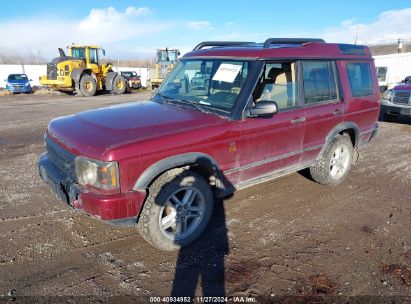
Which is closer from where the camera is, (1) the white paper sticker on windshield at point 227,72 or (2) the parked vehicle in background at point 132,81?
(1) the white paper sticker on windshield at point 227,72

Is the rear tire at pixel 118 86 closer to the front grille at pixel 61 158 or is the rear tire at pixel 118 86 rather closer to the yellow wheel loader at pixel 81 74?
the yellow wheel loader at pixel 81 74

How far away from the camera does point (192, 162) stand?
3.32 m

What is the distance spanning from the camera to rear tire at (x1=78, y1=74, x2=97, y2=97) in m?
20.7

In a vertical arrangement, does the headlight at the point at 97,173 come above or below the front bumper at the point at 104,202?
above

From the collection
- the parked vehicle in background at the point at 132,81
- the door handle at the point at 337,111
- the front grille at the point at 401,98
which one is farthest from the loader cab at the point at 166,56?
the door handle at the point at 337,111

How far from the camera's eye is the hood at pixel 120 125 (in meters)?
3.03

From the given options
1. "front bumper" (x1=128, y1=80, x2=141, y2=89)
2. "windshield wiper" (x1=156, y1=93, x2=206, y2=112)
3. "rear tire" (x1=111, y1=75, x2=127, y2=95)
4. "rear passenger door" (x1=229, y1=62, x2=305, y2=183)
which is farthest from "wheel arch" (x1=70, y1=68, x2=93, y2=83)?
"rear passenger door" (x1=229, y1=62, x2=305, y2=183)

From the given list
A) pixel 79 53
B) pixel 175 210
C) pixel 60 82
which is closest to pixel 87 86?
pixel 60 82

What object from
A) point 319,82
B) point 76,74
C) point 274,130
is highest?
point 76,74

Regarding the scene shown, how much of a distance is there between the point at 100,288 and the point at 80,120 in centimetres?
175

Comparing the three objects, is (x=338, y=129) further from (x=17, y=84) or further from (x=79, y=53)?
(x=17, y=84)

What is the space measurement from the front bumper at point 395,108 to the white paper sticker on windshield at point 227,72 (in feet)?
27.7

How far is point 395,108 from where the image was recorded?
34.6 feet

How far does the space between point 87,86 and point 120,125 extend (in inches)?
760
